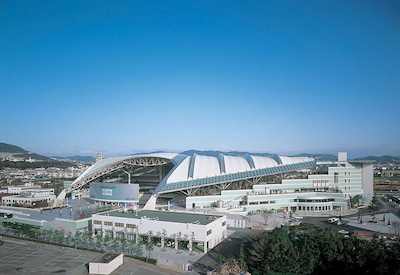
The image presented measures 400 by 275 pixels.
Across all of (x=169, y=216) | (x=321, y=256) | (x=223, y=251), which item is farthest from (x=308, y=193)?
(x=321, y=256)

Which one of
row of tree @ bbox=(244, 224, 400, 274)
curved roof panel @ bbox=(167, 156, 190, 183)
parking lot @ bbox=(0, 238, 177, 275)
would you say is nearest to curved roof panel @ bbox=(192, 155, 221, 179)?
curved roof panel @ bbox=(167, 156, 190, 183)

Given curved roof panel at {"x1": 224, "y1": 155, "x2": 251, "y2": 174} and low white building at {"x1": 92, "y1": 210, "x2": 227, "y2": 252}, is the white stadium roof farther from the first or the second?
low white building at {"x1": 92, "y1": 210, "x2": 227, "y2": 252}

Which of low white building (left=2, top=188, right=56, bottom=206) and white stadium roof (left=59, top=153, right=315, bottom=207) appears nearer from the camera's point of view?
white stadium roof (left=59, top=153, right=315, bottom=207)

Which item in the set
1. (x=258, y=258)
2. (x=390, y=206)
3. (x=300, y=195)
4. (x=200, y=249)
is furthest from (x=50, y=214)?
(x=390, y=206)

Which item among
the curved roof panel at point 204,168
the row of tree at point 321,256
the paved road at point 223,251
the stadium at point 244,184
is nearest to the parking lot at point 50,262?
the paved road at point 223,251

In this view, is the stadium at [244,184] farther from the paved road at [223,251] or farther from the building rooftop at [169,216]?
the paved road at [223,251]

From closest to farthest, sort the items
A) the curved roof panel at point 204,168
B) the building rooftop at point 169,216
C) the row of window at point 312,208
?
the building rooftop at point 169,216
the curved roof panel at point 204,168
the row of window at point 312,208

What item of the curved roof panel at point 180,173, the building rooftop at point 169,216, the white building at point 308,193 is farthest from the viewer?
the white building at point 308,193
